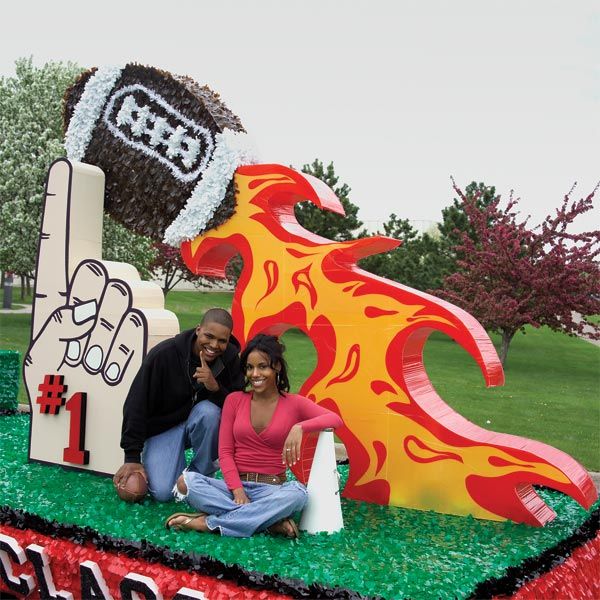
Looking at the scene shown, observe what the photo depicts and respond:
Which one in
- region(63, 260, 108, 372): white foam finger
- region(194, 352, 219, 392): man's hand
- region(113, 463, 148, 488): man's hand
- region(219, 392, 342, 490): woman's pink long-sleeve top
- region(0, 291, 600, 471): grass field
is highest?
region(63, 260, 108, 372): white foam finger

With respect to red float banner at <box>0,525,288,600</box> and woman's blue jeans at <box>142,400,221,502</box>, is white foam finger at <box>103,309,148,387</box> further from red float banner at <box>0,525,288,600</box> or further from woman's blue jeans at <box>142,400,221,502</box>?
red float banner at <box>0,525,288,600</box>

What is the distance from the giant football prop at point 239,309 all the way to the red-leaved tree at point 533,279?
467 inches

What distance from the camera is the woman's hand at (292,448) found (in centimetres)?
382

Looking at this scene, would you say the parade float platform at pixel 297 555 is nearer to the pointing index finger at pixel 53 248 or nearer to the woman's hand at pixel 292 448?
the woman's hand at pixel 292 448

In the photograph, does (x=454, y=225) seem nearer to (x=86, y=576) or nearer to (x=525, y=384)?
(x=525, y=384)

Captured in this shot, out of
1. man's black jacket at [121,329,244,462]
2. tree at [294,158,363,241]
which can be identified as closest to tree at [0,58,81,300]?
tree at [294,158,363,241]

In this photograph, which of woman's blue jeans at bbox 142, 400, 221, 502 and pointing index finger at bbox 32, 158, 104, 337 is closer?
woman's blue jeans at bbox 142, 400, 221, 502

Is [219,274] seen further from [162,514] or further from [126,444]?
[162,514]

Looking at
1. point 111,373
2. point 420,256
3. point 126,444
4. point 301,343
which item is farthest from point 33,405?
point 420,256

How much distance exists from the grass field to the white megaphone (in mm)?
4953

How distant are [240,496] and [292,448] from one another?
1.35ft

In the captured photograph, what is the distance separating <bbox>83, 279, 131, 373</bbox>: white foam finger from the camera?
525 centimetres

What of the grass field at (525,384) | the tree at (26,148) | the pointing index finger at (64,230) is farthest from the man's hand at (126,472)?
the tree at (26,148)

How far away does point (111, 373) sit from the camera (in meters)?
5.27
